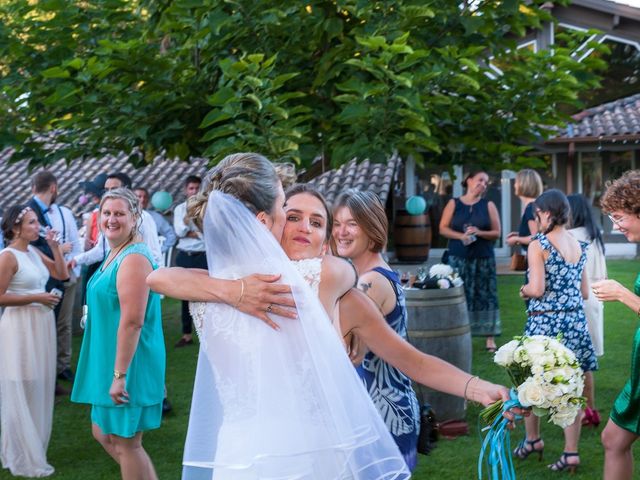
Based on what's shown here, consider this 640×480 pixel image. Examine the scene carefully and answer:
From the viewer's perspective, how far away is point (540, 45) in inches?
856

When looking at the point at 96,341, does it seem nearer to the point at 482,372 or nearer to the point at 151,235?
the point at 151,235

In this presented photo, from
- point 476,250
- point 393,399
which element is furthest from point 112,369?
point 476,250

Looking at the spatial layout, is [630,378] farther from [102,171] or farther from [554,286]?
[102,171]

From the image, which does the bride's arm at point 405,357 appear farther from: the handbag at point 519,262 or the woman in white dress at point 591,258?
the handbag at point 519,262

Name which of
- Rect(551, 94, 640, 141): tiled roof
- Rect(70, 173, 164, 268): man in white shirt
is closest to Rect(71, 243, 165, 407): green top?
Rect(70, 173, 164, 268): man in white shirt

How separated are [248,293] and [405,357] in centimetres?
86

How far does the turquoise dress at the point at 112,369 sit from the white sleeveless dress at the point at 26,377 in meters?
1.46

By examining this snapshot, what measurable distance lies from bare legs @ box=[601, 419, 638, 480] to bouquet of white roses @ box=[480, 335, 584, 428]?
5.08 feet

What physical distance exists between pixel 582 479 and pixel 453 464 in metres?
0.87

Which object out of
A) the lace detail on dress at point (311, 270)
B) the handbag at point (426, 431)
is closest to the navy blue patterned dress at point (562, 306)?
the handbag at point (426, 431)

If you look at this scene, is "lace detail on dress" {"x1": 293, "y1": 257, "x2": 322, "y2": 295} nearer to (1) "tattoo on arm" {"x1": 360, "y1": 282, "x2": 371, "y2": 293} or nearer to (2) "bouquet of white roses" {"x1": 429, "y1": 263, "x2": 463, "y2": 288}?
(1) "tattoo on arm" {"x1": 360, "y1": 282, "x2": 371, "y2": 293}

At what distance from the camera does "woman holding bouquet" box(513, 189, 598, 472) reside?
231 inches

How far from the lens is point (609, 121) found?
21938mm

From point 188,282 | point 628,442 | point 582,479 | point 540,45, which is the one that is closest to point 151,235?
point 582,479
